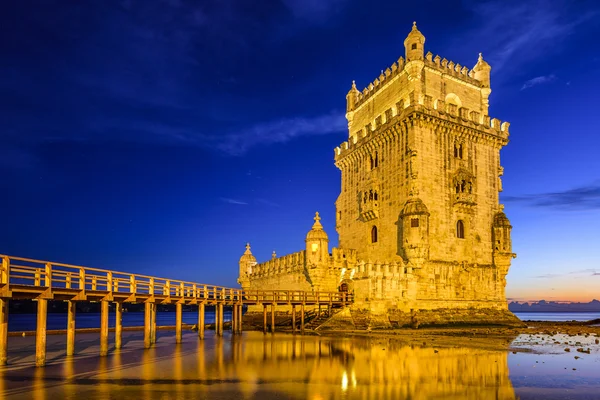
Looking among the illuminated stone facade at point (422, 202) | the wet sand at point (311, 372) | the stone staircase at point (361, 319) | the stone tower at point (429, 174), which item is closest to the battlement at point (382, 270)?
the illuminated stone facade at point (422, 202)

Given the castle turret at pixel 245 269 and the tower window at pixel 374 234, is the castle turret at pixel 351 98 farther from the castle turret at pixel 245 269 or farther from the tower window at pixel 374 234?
the castle turret at pixel 245 269

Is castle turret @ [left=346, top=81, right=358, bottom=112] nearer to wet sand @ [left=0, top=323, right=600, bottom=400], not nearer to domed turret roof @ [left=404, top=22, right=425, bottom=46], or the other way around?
domed turret roof @ [left=404, top=22, right=425, bottom=46]

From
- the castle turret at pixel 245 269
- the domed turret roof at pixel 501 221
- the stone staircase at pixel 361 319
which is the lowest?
the stone staircase at pixel 361 319

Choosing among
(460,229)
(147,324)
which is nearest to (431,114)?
(460,229)

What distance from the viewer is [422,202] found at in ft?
120

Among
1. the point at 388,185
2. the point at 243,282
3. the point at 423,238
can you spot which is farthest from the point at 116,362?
the point at 243,282

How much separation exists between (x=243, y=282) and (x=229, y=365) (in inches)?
1664

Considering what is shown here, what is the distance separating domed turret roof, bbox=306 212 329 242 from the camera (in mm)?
41938

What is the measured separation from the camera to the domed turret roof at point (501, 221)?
40875 millimetres

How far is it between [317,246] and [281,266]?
10.2 metres

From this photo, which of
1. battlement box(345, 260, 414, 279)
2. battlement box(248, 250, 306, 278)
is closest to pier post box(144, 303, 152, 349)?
battlement box(345, 260, 414, 279)

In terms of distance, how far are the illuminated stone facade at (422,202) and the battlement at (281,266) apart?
1120mm

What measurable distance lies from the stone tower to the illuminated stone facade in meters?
0.08

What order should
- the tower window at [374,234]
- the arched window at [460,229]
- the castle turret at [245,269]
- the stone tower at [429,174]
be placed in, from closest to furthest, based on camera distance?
the stone tower at [429,174]
the arched window at [460,229]
the tower window at [374,234]
the castle turret at [245,269]
